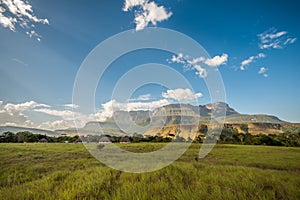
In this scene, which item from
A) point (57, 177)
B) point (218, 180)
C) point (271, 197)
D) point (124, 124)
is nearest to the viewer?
point (271, 197)

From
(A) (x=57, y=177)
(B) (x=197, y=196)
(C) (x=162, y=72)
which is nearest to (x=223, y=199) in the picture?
(B) (x=197, y=196)

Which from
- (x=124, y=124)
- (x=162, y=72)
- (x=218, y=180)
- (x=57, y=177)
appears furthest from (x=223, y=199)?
(x=124, y=124)

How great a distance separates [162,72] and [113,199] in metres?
12.0

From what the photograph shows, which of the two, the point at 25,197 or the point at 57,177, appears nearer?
the point at 25,197

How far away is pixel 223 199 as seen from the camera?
3570 mm

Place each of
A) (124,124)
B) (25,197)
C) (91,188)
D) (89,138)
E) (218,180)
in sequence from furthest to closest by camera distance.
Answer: (89,138) → (124,124) → (218,180) → (91,188) → (25,197)

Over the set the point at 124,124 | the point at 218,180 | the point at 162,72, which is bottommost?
the point at 218,180

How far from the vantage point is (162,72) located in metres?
14.8

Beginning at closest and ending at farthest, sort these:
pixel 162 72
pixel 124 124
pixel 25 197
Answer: pixel 25 197 < pixel 162 72 < pixel 124 124

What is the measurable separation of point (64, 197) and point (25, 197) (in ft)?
3.72

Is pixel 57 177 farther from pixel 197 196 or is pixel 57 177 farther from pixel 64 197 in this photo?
pixel 197 196

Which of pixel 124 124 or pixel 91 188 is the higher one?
pixel 124 124

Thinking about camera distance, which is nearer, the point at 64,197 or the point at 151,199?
the point at 151,199

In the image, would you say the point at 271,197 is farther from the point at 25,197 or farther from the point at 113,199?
the point at 25,197
